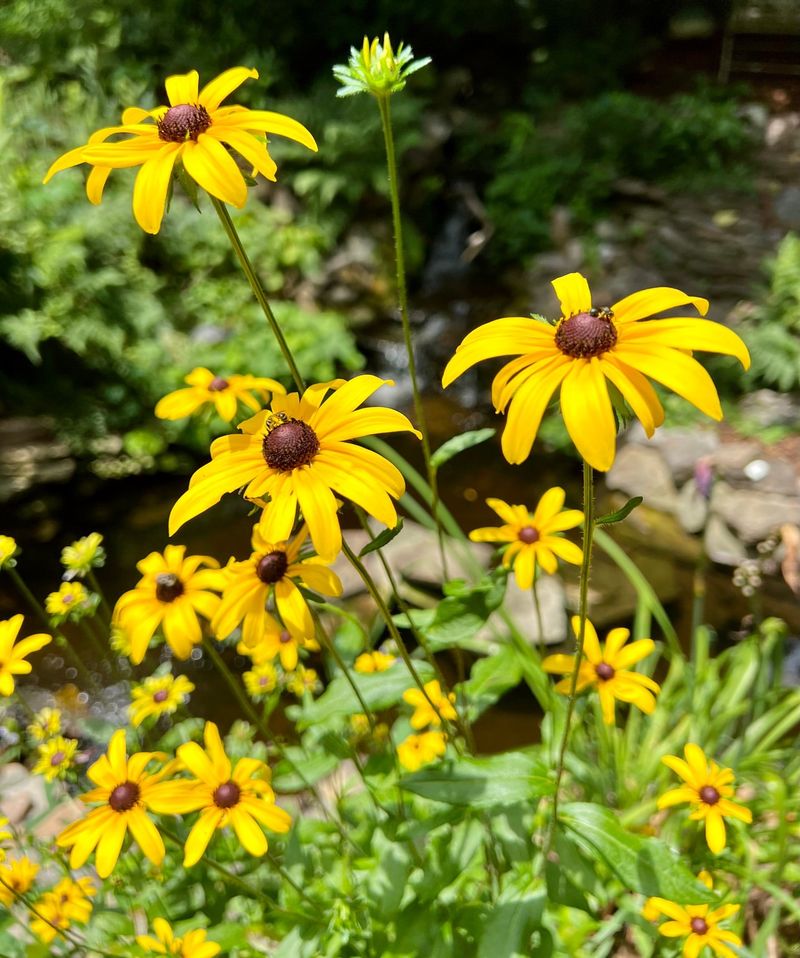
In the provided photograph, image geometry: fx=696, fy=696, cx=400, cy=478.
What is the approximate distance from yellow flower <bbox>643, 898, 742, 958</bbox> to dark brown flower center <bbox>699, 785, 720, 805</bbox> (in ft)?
0.53

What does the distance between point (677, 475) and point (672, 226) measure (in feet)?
8.47

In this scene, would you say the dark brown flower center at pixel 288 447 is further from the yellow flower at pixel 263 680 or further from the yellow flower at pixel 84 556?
the yellow flower at pixel 263 680

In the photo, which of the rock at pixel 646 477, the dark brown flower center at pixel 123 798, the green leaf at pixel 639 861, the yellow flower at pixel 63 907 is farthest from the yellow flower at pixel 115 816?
the rock at pixel 646 477

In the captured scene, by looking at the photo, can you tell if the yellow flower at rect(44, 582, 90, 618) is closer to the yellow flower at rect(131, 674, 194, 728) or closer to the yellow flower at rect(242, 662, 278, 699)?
the yellow flower at rect(131, 674, 194, 728)

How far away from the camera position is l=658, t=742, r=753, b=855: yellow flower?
3.91 feet

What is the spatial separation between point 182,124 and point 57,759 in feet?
3.63

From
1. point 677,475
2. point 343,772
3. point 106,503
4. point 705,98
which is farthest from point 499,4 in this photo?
point 343,772

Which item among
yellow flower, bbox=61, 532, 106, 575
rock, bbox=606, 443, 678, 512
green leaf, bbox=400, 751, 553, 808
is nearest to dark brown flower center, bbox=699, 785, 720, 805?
green leaf, bbox=400, 751, 553, 808

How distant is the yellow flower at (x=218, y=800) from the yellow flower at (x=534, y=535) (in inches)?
22.2

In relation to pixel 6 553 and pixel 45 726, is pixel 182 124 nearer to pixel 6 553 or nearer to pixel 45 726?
pixel 6 553

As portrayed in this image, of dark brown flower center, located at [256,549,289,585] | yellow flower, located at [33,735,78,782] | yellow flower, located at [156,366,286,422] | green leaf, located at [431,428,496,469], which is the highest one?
yellow flower, located at [156,366,286,422]

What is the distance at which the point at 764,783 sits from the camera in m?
2.05

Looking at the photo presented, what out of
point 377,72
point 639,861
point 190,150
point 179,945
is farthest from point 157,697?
point 377,72

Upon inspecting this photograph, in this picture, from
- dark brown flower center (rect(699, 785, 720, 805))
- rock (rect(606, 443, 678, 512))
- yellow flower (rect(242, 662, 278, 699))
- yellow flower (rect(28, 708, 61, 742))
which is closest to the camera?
dark brown flower center (rect(699, 785, 720, 805))
